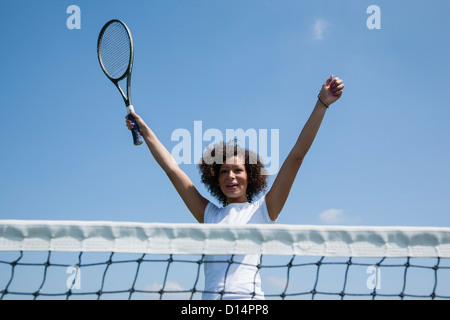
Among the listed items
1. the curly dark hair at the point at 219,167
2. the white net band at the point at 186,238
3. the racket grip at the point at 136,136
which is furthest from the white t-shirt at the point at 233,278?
the racket grip at the point at 136,136

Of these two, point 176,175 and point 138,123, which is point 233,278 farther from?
point 138,123

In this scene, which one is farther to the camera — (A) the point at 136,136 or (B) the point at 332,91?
(A) the point at 136,136

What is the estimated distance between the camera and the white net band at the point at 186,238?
2.68 m

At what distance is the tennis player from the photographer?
290 centimetres

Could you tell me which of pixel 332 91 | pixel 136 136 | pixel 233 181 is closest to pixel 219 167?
pixel 233 181

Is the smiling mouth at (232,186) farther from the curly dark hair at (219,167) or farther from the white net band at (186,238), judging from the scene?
the white net band at (186,238)

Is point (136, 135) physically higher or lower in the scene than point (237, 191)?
higher

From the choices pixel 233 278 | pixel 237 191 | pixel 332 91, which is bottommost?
pixel 233 278

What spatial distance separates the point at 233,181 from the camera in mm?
3475

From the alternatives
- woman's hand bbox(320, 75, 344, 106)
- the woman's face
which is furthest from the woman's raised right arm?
woman's hand bbox(320, 75, 344, 106)

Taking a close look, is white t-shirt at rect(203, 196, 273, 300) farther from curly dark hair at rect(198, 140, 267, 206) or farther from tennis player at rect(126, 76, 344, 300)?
curly dark hair at rect(198, 140, 267, 206)

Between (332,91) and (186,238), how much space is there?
65.9 inches
